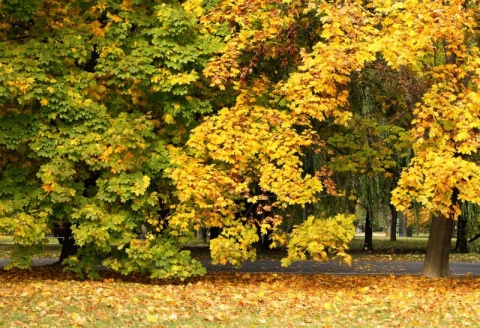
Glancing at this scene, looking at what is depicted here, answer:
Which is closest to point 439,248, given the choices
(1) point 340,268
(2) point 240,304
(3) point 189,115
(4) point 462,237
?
(1) point 340,268

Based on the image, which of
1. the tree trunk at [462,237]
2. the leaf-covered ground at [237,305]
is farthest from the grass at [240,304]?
the tree trunk at [462,237]

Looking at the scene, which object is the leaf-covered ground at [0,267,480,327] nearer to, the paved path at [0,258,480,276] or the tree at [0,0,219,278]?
the tree at [0,0,219,278]

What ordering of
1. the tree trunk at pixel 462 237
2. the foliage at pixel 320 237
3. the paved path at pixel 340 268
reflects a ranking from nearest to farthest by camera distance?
the foliage at pixel 320 237 < the paved path at pixel 340 268 < the tree trunk at pixel 462 237

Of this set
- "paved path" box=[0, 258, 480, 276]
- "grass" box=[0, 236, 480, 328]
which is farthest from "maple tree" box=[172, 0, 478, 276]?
"paved path" box=[0, 258, 480, 276]

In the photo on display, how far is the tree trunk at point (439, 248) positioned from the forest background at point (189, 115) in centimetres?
223

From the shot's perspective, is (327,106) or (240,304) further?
(327,106)

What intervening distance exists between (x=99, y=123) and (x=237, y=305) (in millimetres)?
5814

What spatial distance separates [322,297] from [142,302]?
11.3 feet

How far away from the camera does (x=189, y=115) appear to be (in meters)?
16.1

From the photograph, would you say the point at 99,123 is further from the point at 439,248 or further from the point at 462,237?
the point at 462,237

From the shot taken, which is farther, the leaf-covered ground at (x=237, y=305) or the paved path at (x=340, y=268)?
the paved path at (x=340, y=268)

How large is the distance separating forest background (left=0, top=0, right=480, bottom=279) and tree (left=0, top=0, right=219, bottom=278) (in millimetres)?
37

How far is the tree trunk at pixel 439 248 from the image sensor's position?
1814 cm

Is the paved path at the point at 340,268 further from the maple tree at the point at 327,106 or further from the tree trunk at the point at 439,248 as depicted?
the maple tree at the point at 327,106
